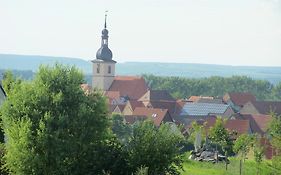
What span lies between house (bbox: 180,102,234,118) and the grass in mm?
54285

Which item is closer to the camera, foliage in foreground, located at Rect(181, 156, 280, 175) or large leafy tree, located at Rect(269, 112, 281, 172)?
large leafy tree, located at Rect(269, 112, 281, 172)

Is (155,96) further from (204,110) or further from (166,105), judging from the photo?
(166,105)

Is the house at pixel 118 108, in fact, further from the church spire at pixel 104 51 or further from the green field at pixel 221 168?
the green field at pixel 221 168

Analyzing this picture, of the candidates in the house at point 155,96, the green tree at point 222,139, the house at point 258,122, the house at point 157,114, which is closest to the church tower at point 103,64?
the house at point 155,96

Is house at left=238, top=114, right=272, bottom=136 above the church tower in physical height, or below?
below

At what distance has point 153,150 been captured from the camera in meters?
24.2

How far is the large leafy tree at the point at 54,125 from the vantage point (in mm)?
22906

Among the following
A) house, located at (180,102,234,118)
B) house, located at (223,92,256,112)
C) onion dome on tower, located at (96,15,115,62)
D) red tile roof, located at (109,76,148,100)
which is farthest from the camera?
house, located at (223,92,256,112)

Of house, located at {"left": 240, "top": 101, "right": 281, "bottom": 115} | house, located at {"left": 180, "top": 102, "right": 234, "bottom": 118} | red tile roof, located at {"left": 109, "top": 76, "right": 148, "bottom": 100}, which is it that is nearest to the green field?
house, located at {"left": 180, "top": 102, "right": 234, "bottom": 118}

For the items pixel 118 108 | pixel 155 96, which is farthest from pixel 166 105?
pixel 155 96

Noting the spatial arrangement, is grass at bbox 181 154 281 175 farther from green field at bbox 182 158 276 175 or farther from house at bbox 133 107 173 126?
house at bbox 133 107 173 126

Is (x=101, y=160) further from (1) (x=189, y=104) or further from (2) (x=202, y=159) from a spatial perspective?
(1) (x=189, y=104)

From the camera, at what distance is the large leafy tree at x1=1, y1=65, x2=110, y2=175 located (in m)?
22.9

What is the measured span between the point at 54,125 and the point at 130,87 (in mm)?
95236
